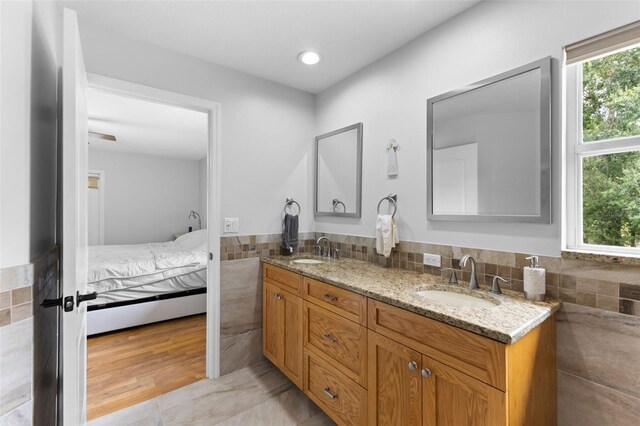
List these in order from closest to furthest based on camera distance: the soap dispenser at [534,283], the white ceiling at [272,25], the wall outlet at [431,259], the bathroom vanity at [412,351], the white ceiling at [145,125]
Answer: the bathroom vanity at [412,351] → the soap dispenser at [534,283] → the white ceiling at [272,25] → the wall outlet at [431,259] → the white ceiling at [145,125]

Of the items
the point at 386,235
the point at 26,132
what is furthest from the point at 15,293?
the point at 386,235

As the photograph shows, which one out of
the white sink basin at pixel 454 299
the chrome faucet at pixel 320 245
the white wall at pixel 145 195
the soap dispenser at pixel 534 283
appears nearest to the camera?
the soap dispenser at pixel 534 283

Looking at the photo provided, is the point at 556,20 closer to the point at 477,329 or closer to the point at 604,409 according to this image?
the point at 477,329

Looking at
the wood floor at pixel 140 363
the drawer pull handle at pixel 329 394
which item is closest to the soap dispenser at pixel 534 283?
the drawer pull handle at pixel 329 394

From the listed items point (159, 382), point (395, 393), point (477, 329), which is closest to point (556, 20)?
point (477, 329)

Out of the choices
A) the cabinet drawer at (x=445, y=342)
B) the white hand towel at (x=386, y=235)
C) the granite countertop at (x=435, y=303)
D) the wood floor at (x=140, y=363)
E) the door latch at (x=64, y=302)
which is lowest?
the wood floor at (x=140, y=363)

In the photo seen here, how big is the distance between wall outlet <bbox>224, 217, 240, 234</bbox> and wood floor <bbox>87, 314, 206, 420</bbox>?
3.69ft

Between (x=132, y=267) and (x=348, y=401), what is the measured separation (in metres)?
2.69

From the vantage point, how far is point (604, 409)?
1140mm

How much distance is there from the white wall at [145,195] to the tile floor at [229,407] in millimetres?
4418

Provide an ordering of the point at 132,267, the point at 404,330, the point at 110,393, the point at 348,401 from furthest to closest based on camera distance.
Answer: the point at 132,267 → the point at 110,393 → the point at 348,401 → the point at 404,330

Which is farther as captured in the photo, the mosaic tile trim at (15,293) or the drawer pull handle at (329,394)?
the drawer pull handle at (329,394)

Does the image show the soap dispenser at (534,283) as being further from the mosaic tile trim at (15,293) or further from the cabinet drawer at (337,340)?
the mosaic tile trim at (15,293)

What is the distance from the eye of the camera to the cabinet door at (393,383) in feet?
3.89
